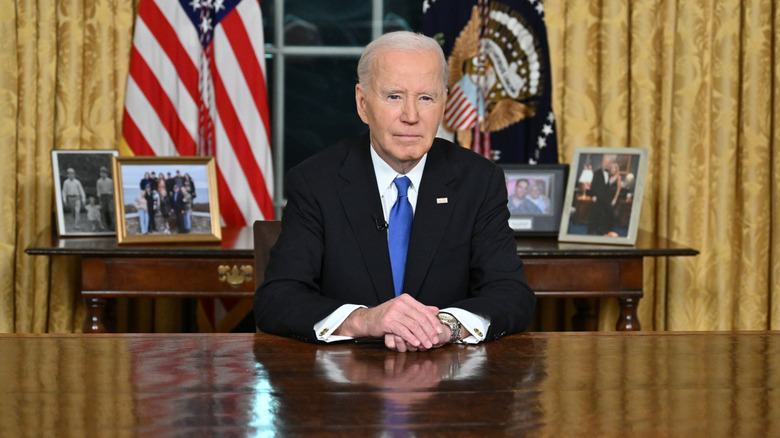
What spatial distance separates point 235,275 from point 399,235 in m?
1.12

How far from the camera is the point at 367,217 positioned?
7.45ft

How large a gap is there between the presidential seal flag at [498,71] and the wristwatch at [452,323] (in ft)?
6.60

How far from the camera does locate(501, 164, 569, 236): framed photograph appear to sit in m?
3.56

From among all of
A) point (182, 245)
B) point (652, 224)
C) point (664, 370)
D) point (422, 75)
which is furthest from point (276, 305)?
point (652, 224)

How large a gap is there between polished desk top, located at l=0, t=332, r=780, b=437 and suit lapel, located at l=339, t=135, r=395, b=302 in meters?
0.38

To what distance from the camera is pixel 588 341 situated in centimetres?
190

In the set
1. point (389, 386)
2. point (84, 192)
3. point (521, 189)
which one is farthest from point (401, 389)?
point (84, 192)

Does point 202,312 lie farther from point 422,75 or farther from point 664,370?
point 664,370

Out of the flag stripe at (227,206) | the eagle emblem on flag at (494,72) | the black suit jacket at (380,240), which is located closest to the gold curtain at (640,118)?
the eagle emblem on flag at (494,72)

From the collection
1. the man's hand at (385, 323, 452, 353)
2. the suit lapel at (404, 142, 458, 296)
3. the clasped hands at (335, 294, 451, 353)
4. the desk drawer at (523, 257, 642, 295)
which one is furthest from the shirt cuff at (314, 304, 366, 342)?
the desk drawer at (523, 257, 642, 295)

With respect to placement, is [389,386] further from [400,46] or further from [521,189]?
[521,189]

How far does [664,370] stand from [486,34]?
7.97ft

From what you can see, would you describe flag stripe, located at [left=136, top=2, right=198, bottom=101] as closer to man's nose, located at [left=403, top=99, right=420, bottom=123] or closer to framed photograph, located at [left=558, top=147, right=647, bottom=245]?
framed photograph, located at [left=558, top=147, right=647, bottom=245]

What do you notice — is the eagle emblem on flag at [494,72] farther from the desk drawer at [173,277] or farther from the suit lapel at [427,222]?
the suit lapel at [427,222]
